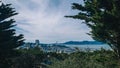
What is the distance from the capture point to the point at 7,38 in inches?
1551

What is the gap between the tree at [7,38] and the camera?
38531 mm

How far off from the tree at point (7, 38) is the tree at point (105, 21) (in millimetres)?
14703

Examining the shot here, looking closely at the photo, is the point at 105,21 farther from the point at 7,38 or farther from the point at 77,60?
the point at 7,38

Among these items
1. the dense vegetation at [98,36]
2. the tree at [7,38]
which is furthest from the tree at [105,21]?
the tree at [7,38]

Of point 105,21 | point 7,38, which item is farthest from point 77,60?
point 7,38

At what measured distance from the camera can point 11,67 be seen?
38344 millimetres

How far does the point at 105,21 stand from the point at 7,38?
1767cm

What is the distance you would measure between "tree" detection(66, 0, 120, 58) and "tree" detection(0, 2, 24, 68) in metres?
14.7

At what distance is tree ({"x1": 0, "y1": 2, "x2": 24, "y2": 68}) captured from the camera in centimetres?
3853

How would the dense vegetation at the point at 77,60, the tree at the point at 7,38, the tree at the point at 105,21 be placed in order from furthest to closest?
1. the tree at the point at 7,38
2. the tree at the point at 105,21
3. the dense vegetation at the point at 77,60

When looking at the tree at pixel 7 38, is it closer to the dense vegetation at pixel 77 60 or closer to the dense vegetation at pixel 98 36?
the dense vegetation at pixel 77 60

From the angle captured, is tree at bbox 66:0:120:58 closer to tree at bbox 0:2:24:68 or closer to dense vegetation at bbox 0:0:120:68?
dense vegetation at bbox 0:0:120:68

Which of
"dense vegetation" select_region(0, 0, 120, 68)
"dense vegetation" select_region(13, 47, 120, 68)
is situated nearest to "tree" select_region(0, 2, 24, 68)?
"dense vegetation" select_region(13, 47, 120, 68)

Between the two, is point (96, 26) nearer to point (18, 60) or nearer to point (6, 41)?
point (18, 60)
